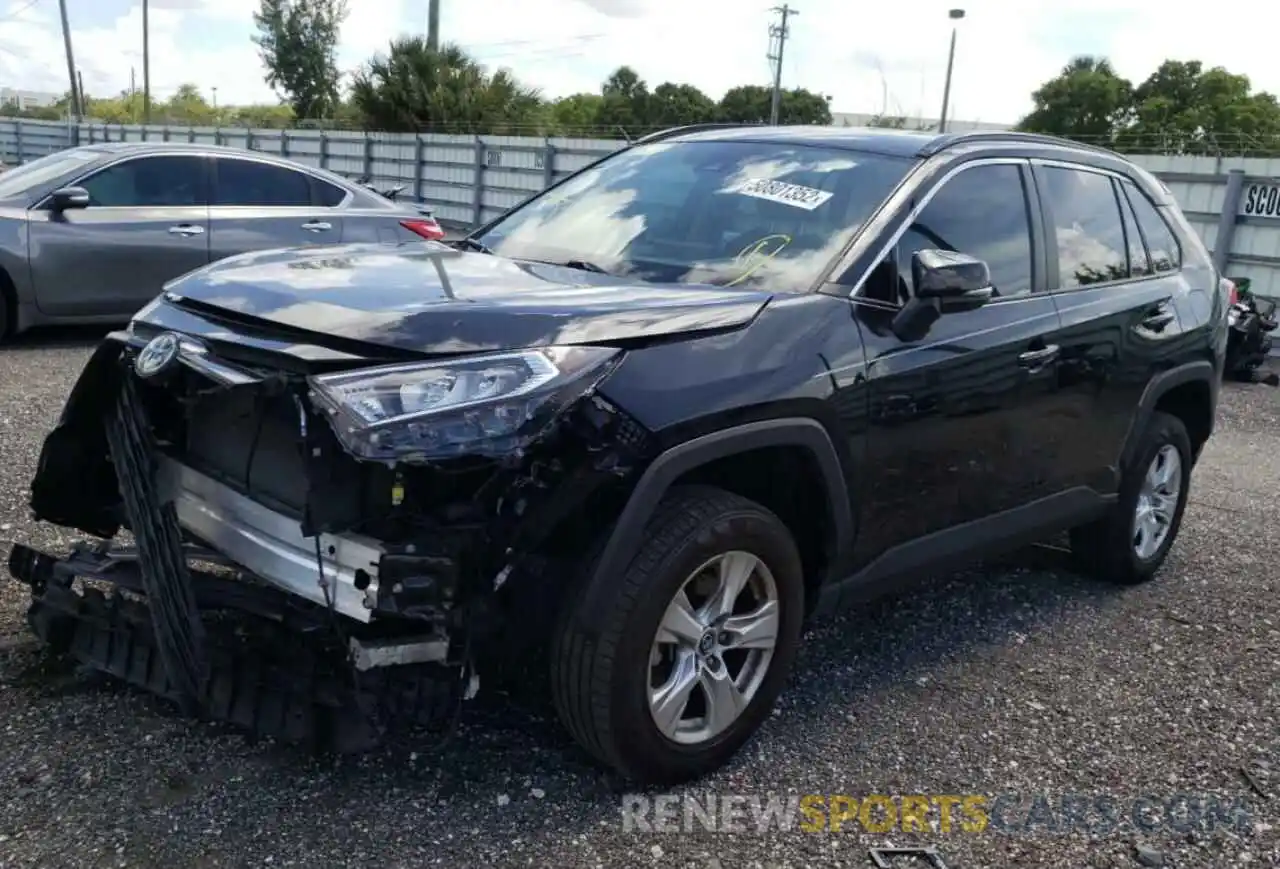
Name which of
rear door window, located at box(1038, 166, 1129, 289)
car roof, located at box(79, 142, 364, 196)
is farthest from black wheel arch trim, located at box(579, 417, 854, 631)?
car roof, located at box(79, 142, 364, 196)

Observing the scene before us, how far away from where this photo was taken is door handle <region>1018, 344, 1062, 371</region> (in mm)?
4019

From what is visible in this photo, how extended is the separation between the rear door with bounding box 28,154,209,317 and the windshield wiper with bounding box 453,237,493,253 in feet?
17.1

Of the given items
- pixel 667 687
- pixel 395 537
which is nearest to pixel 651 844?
pixel 667 687

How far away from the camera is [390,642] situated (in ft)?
9.07

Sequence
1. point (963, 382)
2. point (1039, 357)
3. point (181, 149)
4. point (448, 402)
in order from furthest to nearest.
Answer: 1. point (181, 149)
2. point (1039, 357)
3. point (963, 382)
4. point (448, 402)

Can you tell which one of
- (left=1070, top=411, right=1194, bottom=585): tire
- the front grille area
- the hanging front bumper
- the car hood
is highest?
the car hood

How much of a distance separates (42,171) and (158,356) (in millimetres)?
6722

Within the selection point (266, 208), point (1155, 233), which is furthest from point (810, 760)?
point (266, 208)

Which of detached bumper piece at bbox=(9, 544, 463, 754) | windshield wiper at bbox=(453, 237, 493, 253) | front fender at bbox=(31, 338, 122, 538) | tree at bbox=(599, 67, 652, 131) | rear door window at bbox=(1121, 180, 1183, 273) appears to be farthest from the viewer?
tree at bbox=(599, 67, 652, 131)

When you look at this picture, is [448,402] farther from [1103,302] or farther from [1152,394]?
[1152,394]

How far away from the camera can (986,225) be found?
4094 mm

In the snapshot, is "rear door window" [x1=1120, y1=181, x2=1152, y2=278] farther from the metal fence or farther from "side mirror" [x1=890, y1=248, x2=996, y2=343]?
the metal fence

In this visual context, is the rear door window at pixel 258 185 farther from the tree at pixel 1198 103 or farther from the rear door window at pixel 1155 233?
the tree at pixel 1198 103

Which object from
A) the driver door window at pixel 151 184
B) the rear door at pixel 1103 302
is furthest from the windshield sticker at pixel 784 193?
the driver door window at pixel 151 184
